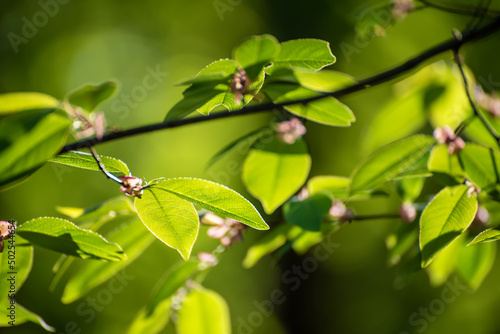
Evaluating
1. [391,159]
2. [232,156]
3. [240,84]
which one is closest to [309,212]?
[391,159]

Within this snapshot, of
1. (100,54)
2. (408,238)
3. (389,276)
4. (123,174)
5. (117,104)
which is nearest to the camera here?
(123,174)

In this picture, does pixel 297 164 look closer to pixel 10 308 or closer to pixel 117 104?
pixel 10 308

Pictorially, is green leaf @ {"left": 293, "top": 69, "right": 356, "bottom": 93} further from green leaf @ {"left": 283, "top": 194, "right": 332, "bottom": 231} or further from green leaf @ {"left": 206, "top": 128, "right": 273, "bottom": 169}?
green leaf @ {"left": 283, "top": 194, "right": 332, "bottom": 231}

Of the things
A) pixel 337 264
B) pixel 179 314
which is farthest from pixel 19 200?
pixel 179 314

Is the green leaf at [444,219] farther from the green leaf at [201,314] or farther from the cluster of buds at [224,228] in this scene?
the green leaf at [201,314]

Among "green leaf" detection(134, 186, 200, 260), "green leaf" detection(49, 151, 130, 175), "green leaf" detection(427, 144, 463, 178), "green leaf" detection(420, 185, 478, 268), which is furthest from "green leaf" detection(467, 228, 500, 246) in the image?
"green leaf" detection(49, 151, 130, 175)

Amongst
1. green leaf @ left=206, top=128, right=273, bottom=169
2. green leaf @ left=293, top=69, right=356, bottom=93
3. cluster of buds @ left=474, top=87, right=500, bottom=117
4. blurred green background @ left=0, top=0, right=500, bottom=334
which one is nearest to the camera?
green leaf @ left=206, top=128, right=273, bottom=169

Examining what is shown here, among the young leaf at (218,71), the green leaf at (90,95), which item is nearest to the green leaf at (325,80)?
the young leaf at (218,71)

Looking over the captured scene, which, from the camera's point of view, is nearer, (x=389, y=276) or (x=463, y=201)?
(x=463, y=201)
